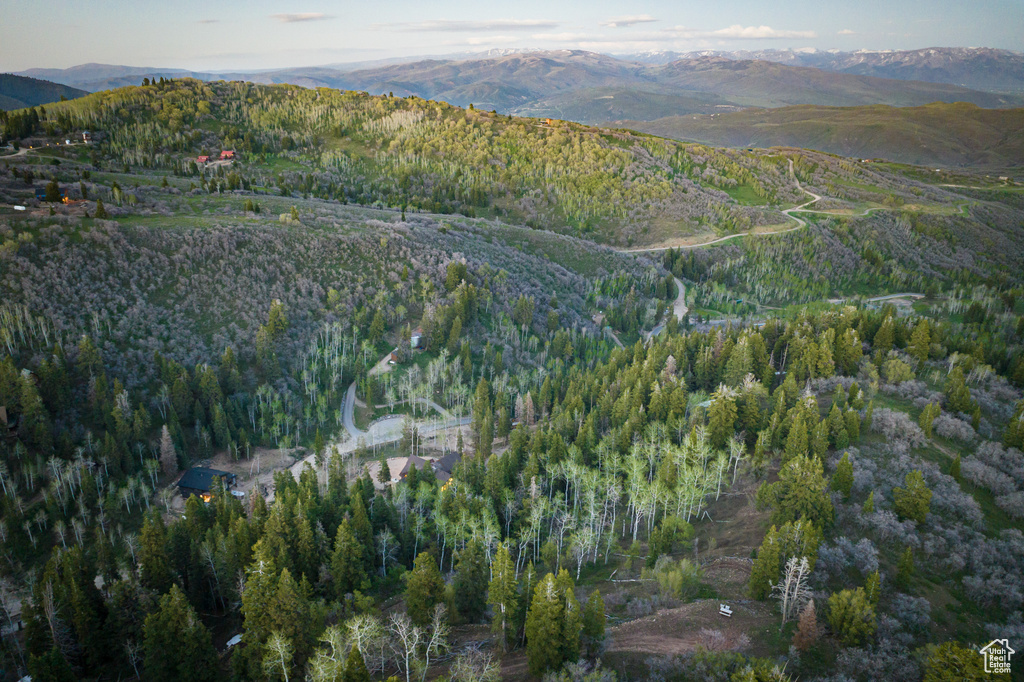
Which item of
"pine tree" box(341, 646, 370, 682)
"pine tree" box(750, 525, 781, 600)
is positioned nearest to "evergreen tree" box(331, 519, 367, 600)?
"pine tree" box(341, 646, 370, 682)

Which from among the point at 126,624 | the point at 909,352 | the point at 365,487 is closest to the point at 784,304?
the point at 909,352

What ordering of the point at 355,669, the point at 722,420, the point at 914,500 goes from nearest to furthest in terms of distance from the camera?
the point at 355,669 < the point at 914,500 < the point at 722,420

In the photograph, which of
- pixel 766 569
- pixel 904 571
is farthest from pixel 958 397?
Answer: pixel 766 569

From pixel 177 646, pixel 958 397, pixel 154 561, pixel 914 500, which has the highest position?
pixel 958 397

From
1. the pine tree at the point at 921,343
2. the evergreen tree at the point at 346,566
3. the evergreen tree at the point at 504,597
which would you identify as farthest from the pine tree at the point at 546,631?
the pine tree at the point at 921,343

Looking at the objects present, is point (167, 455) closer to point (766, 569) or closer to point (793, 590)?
point (766, 569)
